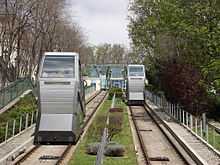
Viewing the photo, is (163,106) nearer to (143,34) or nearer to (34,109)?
(143,34)

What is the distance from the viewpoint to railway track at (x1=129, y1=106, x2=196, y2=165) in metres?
17.8

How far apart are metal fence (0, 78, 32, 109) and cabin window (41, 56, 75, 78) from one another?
45.1 ft

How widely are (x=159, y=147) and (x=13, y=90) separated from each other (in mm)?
16780

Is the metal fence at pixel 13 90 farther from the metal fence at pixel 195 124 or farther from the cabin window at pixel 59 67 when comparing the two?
the cabin window at pixel 59 67

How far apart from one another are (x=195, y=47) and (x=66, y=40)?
23658 mm

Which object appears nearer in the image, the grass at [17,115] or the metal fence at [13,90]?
the grass at [17,115]

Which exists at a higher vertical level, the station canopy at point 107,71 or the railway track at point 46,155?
the station canopy at point 107,71

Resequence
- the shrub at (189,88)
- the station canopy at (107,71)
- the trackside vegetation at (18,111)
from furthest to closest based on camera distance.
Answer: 1. the station canopy at (107,71)
2. the shrub at (189,88)
3. the trackside vegetation at (18,111)

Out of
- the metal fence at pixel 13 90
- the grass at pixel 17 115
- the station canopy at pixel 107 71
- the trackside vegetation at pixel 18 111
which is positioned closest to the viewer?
the grass at pixel 17 115

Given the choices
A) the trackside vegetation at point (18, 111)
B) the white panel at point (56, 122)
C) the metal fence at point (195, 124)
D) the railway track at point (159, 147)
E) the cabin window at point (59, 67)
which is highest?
the cabin window at point (59, 67)

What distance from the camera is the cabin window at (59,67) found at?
1898 cm

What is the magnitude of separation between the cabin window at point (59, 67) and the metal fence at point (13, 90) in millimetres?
13751

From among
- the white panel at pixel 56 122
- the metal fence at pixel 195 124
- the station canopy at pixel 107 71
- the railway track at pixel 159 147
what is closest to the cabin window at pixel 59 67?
the white panel at pixel 56 122

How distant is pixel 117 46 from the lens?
503 feet
